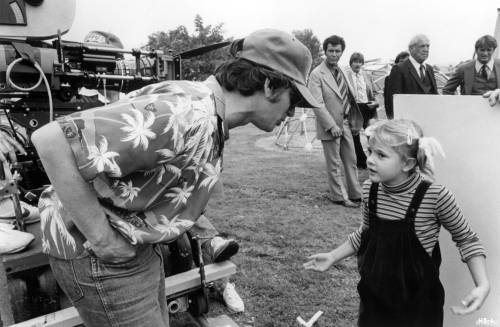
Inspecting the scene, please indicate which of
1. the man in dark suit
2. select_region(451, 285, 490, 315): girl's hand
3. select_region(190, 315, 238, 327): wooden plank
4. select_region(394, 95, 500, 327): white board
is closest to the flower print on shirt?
select_region(451, 285, 490, 315): girl's hand

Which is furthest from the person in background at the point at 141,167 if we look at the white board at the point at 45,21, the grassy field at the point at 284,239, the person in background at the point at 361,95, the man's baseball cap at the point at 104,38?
the person in background at the point at 361,95

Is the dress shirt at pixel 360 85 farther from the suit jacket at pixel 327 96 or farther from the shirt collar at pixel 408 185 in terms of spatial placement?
the shirt collar at pixel 408 185

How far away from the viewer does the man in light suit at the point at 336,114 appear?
490 cm

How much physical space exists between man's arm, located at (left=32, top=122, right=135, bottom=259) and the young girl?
1.10 m

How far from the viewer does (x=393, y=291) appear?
1805 millimetres

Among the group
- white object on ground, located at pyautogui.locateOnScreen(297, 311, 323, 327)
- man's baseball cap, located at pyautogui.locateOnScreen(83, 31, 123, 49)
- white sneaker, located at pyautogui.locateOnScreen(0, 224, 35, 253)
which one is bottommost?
white object on ground, located at pyautogui.locateOnScreen(297, 311, 323, 327)

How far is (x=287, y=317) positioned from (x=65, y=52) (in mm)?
2223

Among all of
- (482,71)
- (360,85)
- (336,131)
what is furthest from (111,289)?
(360,85)

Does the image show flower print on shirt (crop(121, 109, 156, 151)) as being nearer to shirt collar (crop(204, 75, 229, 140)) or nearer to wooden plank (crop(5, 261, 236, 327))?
shirt collar (crop(204, 75, 229, 140))

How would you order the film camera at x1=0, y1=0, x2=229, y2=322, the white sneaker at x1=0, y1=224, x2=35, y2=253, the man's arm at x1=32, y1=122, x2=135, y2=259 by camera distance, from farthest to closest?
the film camera at x1=0, y1=0, x2=229, y2=322
the white sneaker at x1=0, y1=224, x2=35, y2=253
the man's arm at x1=32, y1=122, x2=135, y2=259

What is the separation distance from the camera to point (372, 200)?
1.90 meters

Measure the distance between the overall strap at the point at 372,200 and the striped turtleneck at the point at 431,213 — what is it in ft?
0.07

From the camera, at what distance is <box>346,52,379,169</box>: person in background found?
6.69 metres

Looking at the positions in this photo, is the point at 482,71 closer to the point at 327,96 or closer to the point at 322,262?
the point at 327,96
